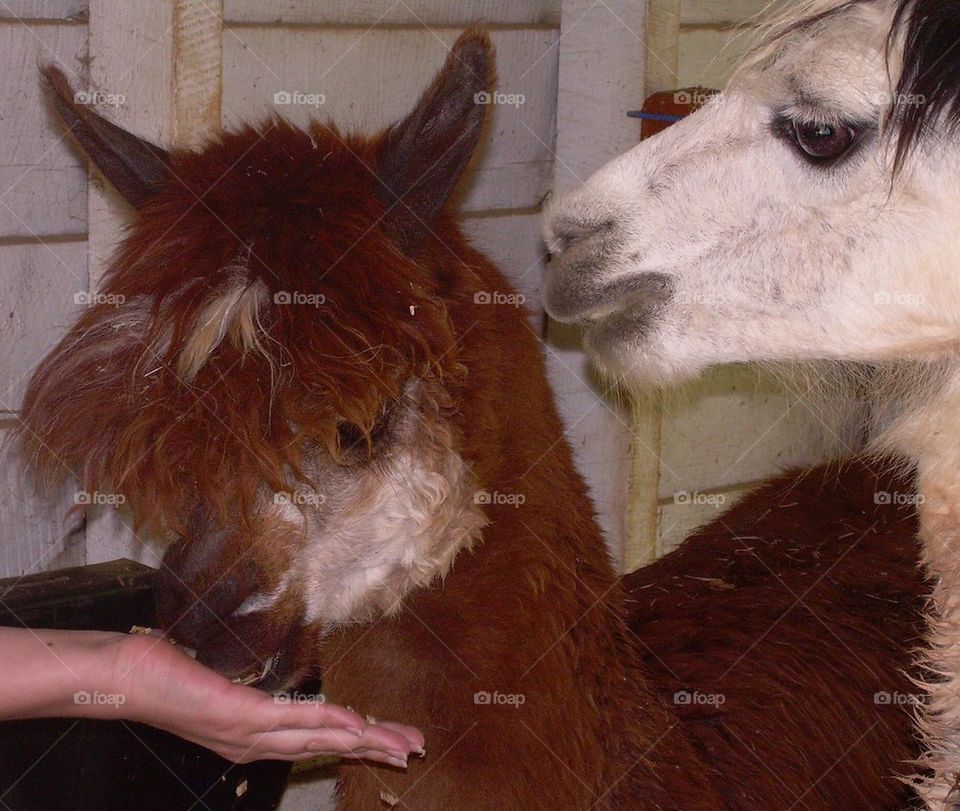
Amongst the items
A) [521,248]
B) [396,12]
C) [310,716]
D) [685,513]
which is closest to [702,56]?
[521,248]

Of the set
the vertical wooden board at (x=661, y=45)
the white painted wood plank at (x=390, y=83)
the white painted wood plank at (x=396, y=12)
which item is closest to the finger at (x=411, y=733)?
the white painted wood plank at (x=390, y=83)

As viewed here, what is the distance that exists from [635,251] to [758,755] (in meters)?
0.82

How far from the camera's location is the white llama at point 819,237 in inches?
53.7

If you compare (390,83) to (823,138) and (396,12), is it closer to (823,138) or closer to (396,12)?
(396,12)

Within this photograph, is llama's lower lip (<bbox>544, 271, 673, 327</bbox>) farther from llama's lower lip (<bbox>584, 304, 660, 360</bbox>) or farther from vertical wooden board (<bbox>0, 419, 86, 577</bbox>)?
vertical wooden board (<bbox>0, 419, 86, 577</bbox>)

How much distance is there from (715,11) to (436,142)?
1774 millimetres

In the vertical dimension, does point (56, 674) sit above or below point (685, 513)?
above

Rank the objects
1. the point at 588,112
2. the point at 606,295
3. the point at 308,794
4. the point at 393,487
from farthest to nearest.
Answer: the point at 308,794
the point at 588,112
the point at 606,295
the point at 393,487

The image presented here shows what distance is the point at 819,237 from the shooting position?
1.48m

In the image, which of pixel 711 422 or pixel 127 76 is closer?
pixel 127 76

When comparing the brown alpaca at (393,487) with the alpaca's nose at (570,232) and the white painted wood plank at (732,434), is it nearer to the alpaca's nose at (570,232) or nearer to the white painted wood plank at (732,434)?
the alpaca's nose at (570,232)

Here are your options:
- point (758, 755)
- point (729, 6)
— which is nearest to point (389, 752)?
point (758, 755)

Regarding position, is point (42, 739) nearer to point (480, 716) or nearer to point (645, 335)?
point (480, 716)

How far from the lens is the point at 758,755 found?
1666mm
